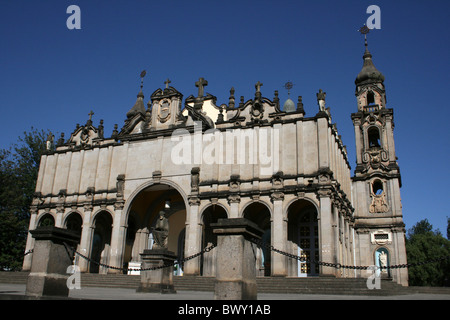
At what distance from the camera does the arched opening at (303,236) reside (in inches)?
1030

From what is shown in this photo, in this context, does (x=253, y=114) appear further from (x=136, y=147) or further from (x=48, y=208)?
(x=48, y=208)

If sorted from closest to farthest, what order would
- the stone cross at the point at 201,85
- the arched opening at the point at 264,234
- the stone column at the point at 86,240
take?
the arched opening at the point at 264,234 < the stone column at the point at 86,240 < the stone cross at the point at 201,85

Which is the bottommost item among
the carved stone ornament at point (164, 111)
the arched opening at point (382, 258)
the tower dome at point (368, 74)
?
the arched opening at point (382, 258)

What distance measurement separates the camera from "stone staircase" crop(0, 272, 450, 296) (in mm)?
18172

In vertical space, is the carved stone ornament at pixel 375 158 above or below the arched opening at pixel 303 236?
above

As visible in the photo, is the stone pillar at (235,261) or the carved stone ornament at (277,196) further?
the carved stone ornament at (277,196)

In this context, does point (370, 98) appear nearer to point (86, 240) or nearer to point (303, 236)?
point (303, 236)

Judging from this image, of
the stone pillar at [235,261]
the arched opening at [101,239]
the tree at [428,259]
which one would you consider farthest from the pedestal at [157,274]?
the tree at [428,259]

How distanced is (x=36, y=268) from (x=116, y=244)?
19.6 metres

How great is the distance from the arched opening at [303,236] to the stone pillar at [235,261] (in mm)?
17680

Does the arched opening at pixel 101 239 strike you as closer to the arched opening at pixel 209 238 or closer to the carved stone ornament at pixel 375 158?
the arched opening at pixel 209 238

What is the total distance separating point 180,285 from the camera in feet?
71.0

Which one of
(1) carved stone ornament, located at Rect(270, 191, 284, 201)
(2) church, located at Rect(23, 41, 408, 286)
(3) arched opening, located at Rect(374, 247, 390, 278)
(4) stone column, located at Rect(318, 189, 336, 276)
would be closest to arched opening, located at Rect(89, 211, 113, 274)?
(2) church, located at Rect(23, 41, 408, 286)

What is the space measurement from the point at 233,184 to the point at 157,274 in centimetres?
1244
